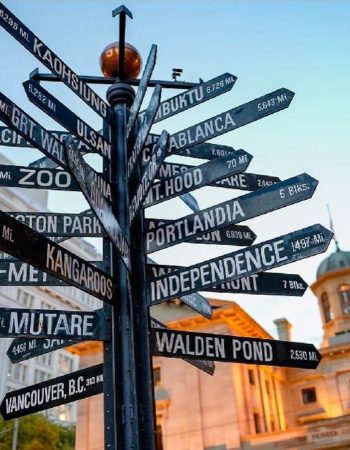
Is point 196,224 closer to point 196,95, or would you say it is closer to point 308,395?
point 196,95

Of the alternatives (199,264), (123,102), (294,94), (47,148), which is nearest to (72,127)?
(47,148)

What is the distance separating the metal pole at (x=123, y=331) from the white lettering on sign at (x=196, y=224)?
339mm

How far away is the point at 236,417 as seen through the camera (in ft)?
103

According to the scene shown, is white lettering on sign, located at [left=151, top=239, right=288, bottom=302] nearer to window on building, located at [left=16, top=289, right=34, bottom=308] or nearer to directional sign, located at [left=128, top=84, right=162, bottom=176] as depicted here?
directional sign, located at [left=128, top=84, right=162, bottom=176]

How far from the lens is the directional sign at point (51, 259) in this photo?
369 cm

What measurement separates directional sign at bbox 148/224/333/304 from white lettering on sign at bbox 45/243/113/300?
1.40ft

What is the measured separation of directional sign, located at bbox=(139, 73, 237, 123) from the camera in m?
5.94

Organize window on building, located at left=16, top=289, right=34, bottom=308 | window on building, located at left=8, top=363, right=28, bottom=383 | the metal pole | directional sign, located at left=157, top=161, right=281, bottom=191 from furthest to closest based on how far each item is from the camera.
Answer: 1. window on building, located at left=16, top=289, right=34, bottom=308
2. window on building, located at left=8, top=363, right=28, bottom=383
3. directional sign, located at left=157, top=161, right=281, bottom=191
4. the metal pole

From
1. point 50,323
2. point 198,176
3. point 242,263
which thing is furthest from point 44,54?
point 242,263

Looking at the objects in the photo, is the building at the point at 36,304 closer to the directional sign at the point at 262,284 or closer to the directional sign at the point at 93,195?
the directional sign at the point at 262,284

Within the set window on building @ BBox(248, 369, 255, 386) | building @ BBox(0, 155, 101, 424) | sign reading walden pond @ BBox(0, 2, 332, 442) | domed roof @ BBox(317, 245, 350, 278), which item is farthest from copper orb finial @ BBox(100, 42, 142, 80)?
building @ BBox(0, 155, 101, 424)

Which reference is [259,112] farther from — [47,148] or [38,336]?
[38,336]

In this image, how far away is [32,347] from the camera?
5258 mm

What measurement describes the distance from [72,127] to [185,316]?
30603 mm
